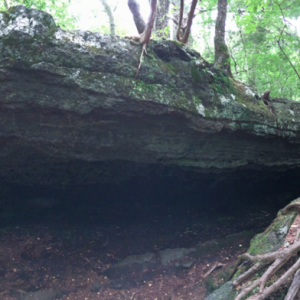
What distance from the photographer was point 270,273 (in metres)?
3.26

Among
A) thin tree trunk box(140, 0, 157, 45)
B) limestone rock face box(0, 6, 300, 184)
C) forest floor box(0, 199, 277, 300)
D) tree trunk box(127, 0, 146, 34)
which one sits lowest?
forest floor box(0, 199, 277, 300)

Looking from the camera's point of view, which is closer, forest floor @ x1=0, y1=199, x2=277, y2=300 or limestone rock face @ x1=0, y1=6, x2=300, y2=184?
limestone rock face @ x1=0, y1=6, x2=300, y2=184

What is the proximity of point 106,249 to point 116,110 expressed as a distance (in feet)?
12.0

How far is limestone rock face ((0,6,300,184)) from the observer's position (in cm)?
406

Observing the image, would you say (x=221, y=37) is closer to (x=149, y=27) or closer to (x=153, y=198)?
(x=149, y=27)

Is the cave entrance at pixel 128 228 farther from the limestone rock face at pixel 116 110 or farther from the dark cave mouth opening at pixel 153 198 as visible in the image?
the limestone rock face at pixel 116 110

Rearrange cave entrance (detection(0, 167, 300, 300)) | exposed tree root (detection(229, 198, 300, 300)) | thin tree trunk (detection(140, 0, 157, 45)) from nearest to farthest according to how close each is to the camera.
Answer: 1. exposed tree root (detection(229, 198, 300, 300))
2. thin tree trunk (detection(140, 0, 157, 45))
3. cave entrance (detection(0, 167, 300, 300))

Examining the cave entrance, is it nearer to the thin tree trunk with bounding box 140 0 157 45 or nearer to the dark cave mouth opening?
the dark cave mouth opening

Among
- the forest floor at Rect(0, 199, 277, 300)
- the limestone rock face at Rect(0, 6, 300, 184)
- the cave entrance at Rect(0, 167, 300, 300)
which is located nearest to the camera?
the limestone rock face at Rect(0, 6, 300, 184)

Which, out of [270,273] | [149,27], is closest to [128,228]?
[270,273]

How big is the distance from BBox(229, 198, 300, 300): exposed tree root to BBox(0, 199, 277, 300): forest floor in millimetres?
1292

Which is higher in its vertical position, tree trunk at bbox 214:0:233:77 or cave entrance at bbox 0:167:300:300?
tree trunk at bbox 214:0:233:77

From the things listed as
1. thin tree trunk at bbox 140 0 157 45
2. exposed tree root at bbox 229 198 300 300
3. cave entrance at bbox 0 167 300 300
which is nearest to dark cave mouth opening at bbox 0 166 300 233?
cave entrance at bbox 0 167 300 300

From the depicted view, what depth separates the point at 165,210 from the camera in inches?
297
